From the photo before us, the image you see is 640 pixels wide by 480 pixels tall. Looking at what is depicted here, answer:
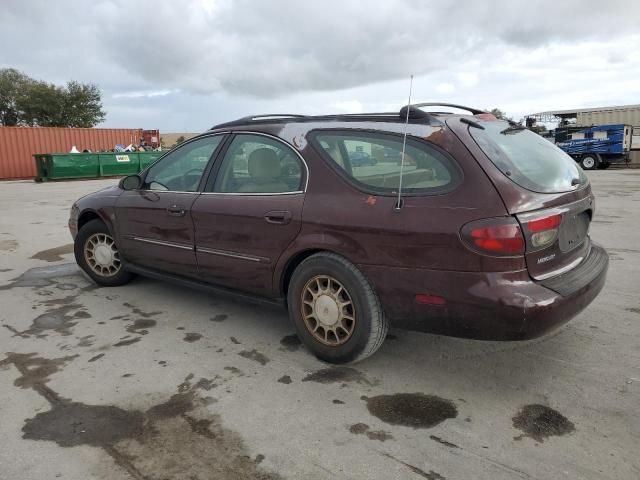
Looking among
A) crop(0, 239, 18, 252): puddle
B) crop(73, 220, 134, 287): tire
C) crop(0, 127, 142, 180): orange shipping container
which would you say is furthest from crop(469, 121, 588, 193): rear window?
crop(0, 127, 142, 180): orange shipping container

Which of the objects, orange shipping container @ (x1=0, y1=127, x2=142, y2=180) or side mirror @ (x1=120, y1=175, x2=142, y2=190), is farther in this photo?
orange shipping container @ (x1=0, y1=127, x2=142, y2=180)

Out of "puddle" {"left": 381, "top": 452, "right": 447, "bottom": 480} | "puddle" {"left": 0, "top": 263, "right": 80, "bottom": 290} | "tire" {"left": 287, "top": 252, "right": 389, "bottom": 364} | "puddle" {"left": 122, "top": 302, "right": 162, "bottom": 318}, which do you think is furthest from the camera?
"puddle" {"left": 0, "top": 263, "right": 80, "bottom": 290}

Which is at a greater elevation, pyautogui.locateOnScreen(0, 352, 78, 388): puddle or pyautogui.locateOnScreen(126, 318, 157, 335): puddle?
pyautogui.locateOnScreen(126, 318, 157, 335): puddle

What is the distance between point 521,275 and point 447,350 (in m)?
1.06

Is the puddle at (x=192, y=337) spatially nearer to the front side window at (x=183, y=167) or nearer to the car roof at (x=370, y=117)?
the front side window at (x=183, y=167)

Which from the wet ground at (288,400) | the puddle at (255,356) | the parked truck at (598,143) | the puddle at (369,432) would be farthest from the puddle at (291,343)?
the parked truck at (598,143)

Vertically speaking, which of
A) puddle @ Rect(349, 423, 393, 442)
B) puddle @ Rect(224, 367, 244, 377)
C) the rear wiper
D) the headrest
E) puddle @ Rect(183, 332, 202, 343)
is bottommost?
puddle @ Rect(349, 423, 393, 442)

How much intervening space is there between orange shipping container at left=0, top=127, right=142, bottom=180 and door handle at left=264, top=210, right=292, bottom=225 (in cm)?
2609

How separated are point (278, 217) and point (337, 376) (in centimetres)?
109

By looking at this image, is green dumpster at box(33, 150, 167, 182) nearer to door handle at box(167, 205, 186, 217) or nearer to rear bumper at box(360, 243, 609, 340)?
door handle at box(167, 205, 186, 217)

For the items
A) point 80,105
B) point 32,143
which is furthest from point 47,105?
point 32,143

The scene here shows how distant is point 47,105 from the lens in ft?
153

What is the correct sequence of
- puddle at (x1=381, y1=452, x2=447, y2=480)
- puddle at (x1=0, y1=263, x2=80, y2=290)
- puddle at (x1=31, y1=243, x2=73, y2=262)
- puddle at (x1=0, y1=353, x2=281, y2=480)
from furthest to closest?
puddle at (x1=31, y1=243, x2=73, y2=262) → puddle at (x1=0, y1=263, x2=80, y2=290) → puddle at (x1=0, y1=353, x2=281, y2=480) → puddle at (x1=381, y1=452, x2=447, y2=480)

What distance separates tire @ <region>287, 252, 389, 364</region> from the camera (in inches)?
120
